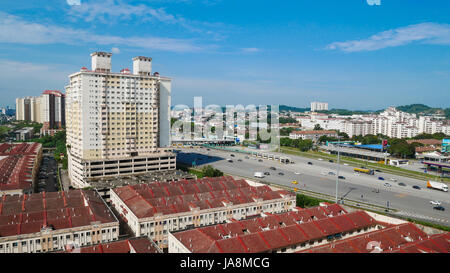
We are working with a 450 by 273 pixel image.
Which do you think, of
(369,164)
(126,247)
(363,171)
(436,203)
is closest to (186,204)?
(126,247)

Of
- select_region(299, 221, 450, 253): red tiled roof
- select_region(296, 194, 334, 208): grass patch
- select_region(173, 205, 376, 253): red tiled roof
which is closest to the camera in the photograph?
select_region(299, 221, 450, 253): red tiled roof

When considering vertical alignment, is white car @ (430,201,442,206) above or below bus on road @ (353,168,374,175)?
below

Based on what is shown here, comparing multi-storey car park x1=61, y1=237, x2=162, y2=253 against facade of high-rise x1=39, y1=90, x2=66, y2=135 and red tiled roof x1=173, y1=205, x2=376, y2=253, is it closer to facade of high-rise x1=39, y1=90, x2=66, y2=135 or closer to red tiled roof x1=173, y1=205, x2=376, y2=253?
red tiled roof x1=173, y1=205, x2=376, y2=253

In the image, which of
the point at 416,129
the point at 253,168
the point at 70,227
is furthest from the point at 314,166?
the point at 416,129

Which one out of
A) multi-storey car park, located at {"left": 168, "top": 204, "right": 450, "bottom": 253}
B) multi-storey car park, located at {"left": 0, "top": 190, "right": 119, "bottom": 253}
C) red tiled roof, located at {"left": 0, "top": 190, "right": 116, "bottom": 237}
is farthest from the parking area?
multi-storey car park, located at {"left": 168, "top": 204, "right": 450, "bottom": 253}

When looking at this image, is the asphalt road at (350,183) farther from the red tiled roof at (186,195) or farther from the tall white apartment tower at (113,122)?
the tall white apartment tower at (113,122)

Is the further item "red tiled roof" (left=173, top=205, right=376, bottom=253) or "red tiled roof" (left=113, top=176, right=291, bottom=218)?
"red tiled roof" (left=113, top=176, right=291, bottom=218)
